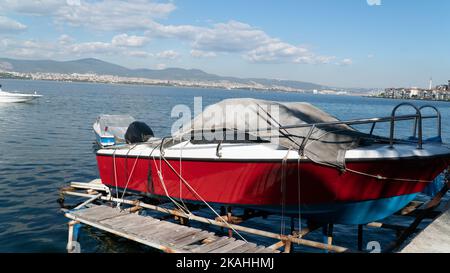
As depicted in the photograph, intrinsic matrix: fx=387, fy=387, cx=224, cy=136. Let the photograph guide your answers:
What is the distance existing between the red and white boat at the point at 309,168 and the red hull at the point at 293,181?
2cm

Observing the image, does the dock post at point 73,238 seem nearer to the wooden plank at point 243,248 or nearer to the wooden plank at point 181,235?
the wooden plank at point 181,235

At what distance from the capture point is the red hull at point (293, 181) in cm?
676

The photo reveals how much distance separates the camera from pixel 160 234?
7535mm

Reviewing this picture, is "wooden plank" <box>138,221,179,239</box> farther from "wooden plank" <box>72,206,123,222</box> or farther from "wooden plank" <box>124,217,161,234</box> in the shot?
"wooden plank" <box>72,206,123,222</box>

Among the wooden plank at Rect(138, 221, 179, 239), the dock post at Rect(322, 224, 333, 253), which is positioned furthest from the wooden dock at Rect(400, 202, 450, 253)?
the wooden plank at Rect(138, 221, 179, 239)

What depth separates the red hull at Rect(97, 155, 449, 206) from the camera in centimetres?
676

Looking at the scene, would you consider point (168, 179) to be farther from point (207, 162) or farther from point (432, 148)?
point (432, 148)

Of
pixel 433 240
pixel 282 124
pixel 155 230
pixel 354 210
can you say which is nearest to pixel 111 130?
pixel 155 230

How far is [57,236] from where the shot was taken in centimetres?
988

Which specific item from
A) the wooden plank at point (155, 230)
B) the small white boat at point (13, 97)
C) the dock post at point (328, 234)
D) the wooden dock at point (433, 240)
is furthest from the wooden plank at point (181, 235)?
the small white boat at point (13, 97)

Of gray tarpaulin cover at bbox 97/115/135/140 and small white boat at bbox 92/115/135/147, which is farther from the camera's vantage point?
gray tarpaulin cover at bbox 97/115/135/140

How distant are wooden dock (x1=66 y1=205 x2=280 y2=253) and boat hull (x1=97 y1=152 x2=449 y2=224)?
0.93m

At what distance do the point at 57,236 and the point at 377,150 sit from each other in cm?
796

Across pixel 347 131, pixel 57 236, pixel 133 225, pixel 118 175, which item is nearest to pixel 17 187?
pixel 57 236
